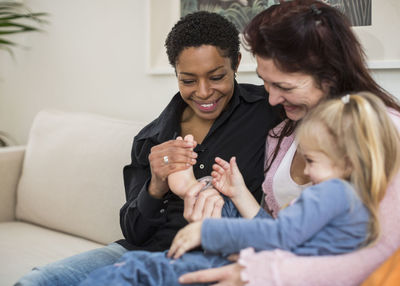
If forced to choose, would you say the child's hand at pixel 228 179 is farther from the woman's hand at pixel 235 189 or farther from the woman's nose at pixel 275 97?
the woman's nose at pixel 275 97

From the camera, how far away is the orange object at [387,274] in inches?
38.2

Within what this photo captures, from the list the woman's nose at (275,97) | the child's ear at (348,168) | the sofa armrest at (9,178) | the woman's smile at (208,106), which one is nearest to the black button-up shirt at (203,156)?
the woman's smile at (208,106)

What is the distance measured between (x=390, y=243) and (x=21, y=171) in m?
1.97

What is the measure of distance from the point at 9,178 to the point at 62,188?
0.38 meters

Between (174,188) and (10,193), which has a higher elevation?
(174,188)

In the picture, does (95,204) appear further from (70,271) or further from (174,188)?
(174,188)

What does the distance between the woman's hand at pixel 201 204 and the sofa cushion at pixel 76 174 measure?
29.3 inches

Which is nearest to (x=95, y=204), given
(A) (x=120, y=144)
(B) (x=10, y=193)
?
(A) (x=120, y=144)

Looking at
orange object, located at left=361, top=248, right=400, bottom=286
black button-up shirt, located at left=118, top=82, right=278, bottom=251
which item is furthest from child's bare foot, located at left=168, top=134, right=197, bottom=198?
orange object, located at left=361, top=248, right=400, bottom=286

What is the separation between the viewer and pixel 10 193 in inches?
99.2

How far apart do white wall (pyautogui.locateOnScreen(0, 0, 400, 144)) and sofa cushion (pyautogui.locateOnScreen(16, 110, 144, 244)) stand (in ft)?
0.83

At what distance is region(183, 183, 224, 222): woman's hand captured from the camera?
136 centimetres

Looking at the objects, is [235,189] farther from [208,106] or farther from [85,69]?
[85,69]

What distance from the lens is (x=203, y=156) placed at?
166 centimetres
